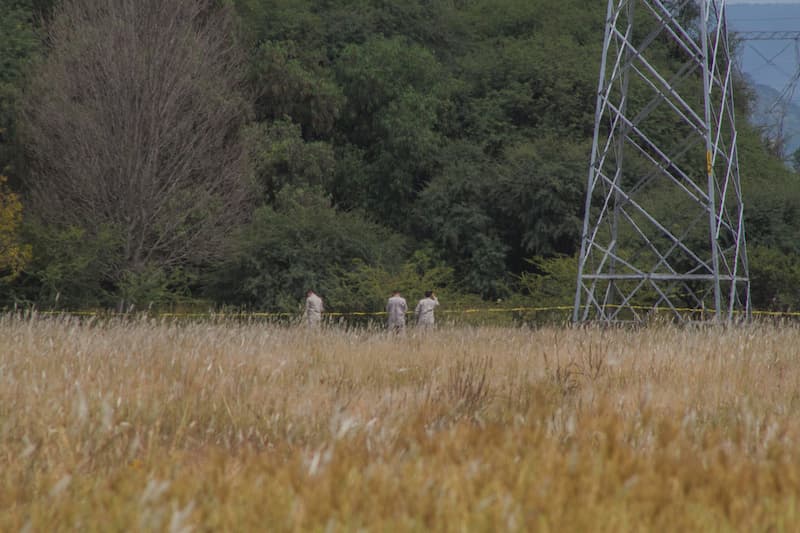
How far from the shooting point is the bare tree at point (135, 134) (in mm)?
27391

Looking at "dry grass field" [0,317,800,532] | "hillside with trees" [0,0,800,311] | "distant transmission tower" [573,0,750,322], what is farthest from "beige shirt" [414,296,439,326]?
"dry grass field" [0,317,800,532]

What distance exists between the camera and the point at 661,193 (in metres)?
32.0

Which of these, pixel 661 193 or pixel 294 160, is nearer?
pixel 661 193

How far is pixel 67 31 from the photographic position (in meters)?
29.7

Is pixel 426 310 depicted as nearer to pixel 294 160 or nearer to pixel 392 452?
pixel 392 452

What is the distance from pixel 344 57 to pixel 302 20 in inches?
127

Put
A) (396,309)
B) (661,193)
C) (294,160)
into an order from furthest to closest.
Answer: (294,160) → (661,193) → (396,309)

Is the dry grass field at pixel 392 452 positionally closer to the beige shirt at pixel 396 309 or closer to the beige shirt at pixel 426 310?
the beige shirt at pixel 426 310

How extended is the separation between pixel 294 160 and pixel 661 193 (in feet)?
43.8

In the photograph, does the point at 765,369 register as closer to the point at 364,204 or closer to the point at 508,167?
the point at 508,167

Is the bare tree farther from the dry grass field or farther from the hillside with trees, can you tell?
the dry grass field

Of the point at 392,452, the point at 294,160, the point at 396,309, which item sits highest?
the point at 294,160

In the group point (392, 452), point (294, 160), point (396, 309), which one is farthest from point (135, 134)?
point (392, 452)

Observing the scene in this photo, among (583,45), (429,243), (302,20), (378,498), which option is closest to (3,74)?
(302,20)
